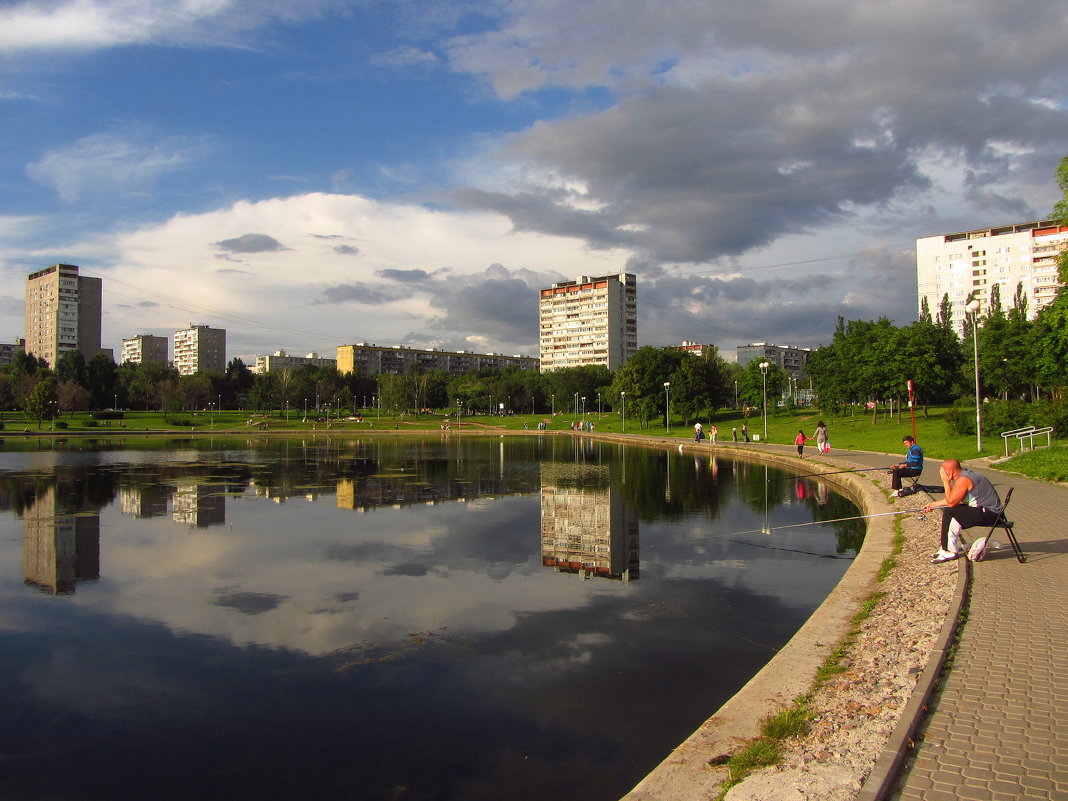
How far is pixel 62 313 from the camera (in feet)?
475

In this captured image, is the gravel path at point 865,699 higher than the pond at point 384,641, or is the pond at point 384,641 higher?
the gravel path at point 865,699

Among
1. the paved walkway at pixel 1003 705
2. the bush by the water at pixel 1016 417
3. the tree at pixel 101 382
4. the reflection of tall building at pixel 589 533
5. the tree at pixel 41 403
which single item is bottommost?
the reflection of tall building at pixel 589 533

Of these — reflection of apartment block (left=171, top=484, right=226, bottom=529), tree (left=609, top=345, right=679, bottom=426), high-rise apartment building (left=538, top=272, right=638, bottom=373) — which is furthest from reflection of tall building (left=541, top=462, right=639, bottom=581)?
high-rise apartment building (left=538, top=272, right=638, bottom=373)

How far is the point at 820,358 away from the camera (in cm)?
7150

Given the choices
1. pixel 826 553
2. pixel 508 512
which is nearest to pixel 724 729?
pixel 826 553

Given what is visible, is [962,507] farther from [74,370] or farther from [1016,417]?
[74,370]

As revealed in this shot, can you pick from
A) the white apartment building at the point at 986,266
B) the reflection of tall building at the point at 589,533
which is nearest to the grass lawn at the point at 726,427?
the reflection of tall building at the point at 589,533

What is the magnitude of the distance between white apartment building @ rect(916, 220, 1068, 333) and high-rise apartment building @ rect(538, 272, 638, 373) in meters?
55.7

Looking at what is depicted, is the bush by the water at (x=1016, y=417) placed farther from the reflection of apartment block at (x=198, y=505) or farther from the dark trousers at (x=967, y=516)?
the reflection of apartment block at (x=198, y=505)

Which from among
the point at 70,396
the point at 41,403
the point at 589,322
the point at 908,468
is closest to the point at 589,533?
the point at 908,468

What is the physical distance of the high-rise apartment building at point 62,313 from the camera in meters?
144

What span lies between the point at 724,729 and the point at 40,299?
179 m

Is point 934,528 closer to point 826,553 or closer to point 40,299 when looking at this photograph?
point 826,553

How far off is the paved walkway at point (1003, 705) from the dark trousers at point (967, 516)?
80 centimetres
